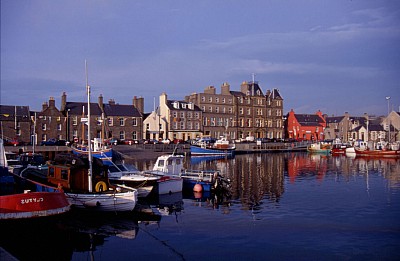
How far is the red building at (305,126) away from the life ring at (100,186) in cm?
10508

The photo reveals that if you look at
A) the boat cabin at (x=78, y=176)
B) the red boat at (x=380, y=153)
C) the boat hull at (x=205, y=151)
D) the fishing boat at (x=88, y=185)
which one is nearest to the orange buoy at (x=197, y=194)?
the fishing boat at (x=88, y=185)

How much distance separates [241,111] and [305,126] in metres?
27.8

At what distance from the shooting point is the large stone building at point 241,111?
102 metres

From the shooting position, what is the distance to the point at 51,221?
840 inches

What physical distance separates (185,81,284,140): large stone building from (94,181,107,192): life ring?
76.2 meters

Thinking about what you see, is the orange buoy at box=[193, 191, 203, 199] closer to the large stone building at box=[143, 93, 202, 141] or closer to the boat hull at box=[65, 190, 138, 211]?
the boat hull at box=[65, 190, 138, 211]

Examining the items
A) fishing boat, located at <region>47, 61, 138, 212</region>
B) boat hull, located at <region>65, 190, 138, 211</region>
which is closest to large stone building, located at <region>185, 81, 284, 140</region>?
fishing boat, located at <region>47, 61, 138, 212</region>

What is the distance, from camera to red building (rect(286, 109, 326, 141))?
125500 mm

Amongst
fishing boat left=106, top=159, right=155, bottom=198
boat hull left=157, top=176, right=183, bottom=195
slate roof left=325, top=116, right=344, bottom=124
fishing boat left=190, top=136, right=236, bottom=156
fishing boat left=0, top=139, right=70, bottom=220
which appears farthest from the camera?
slate roof left=325, top=116, right=344, bottom=124

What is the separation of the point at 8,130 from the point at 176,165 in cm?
5086

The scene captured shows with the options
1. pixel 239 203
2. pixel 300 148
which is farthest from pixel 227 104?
Answer: pixel 239 203

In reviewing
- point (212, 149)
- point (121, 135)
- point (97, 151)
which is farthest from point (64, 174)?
point (121, 135)

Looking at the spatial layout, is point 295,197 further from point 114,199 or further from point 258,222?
point 114,199

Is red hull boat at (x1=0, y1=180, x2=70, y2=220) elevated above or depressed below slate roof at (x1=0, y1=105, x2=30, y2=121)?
below
